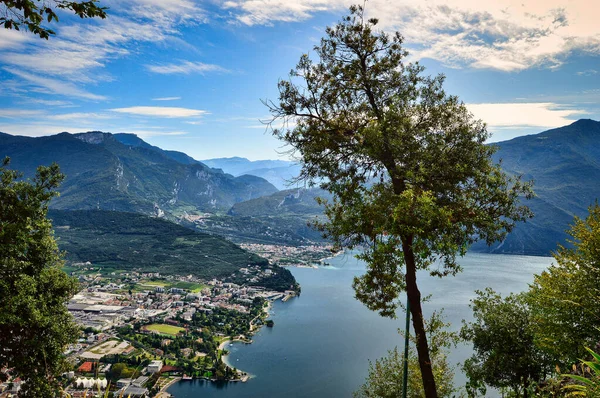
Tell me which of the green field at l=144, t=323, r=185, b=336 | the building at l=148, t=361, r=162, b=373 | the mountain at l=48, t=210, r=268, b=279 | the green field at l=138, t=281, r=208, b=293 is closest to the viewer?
the building at l=148, t=361, r=162, b=373

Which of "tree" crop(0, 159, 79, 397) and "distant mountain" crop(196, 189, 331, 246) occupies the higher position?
"tree" crop(0, 159, 79, 397)

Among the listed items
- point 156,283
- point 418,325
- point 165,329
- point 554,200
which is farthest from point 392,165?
point 554,200

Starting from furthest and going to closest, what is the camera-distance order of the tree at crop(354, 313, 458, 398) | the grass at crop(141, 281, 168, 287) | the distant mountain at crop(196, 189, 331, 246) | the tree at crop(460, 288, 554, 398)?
the distant mountain at crop(196, 189, 331, 246)
the grass at crop(141, 281, 168, 287)
the tree at crop(460, 288, 554, 398)
the tree at crop(354, 313, 458, 398)

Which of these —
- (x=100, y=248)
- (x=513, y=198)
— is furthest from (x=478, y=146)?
(x=100, y=248)

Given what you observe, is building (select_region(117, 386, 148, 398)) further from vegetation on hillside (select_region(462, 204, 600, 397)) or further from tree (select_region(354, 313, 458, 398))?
vegetation on hillside (select_region(462, 204, 600, 397))

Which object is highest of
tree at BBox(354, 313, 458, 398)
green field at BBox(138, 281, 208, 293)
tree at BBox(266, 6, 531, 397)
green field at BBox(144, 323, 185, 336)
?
tree at BBox(266, 6, 531, 397)

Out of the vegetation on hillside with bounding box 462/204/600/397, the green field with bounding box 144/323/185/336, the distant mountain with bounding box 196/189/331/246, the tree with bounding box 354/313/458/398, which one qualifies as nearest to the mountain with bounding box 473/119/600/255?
the distant mountain with bounding box 196/189/331/246

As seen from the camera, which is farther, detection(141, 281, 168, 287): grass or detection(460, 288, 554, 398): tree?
detection(141, 281, 168, 287): grass
